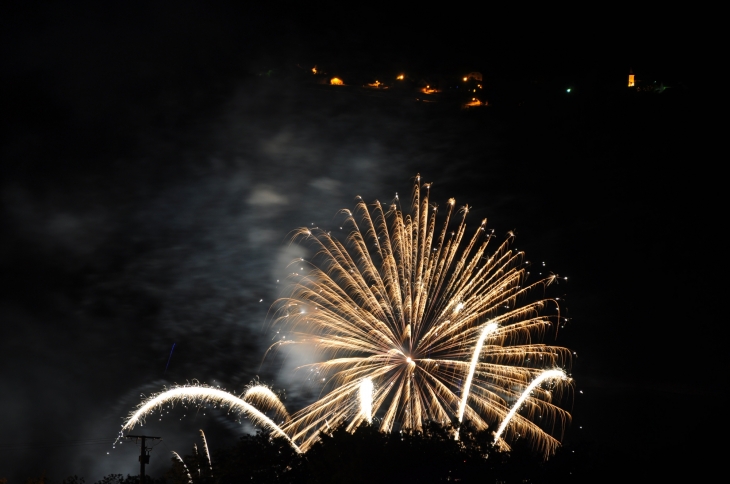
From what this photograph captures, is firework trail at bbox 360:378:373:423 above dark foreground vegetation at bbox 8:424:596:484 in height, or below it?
above

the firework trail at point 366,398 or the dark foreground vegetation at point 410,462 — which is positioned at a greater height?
the firework trail at point 366,398

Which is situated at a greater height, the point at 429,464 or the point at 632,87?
the point at 632,87

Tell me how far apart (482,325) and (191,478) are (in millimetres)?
13294

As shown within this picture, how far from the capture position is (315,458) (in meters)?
27.0

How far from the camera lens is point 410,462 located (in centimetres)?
2525

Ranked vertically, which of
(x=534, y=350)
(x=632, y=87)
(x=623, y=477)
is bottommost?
(x=623, y=477)

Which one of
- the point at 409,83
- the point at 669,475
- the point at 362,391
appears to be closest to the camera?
the point at 669,475

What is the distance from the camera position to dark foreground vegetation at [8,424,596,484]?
24875 mm

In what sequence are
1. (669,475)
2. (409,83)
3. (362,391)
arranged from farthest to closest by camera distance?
1. (409,83)
2. (362,391)
3. (669,475)

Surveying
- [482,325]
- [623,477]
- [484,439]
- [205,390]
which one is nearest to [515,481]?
[484,439]

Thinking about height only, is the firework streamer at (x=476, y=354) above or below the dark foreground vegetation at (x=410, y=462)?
above

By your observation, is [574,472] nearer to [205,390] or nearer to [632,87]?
[205,390]

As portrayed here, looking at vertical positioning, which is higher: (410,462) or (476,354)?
(476,354)

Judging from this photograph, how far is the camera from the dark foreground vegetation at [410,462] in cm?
2488
